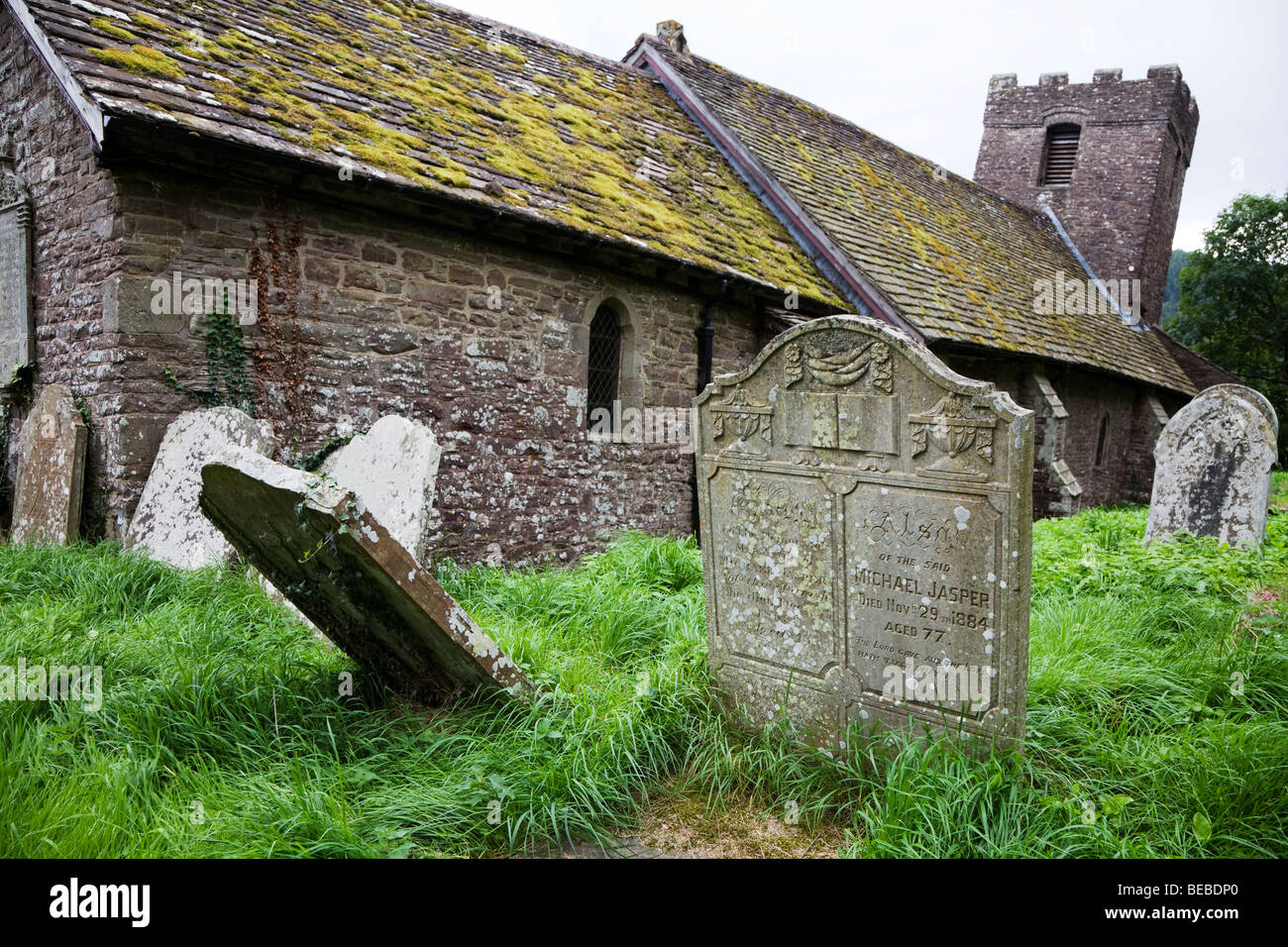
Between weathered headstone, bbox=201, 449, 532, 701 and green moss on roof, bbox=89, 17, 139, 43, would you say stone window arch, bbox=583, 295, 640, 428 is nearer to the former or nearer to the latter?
green moss on roof, bbox=89, 17, 139, 43

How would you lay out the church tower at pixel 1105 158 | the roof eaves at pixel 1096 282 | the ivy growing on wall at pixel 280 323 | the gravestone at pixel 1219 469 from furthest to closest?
1. the roof eaves at pixel 1096 282
2. the church tower at pixel 1105 158
3. the gravestone at pixel 1219 469
4. the ivy growing on wall at pixel 280 323

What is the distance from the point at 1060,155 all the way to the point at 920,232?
11.4 metres

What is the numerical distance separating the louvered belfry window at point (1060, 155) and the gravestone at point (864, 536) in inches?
895

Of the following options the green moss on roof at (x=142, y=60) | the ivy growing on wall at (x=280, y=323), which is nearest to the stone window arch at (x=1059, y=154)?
Answer: the ivy growing on wall at (x=280, y=323)

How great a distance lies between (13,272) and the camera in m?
7.23

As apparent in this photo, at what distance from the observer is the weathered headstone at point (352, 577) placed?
10.9ft

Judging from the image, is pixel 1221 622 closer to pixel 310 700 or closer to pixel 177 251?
pixel 310 700

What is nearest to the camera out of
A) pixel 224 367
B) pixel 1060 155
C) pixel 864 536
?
pixel 864 536

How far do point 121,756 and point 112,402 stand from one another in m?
3.79

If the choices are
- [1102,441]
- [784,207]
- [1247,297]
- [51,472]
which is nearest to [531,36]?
[784,207]

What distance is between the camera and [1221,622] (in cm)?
521

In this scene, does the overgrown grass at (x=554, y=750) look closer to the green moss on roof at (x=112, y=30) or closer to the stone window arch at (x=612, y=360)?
the green moss on roof at (x=112, y=30)

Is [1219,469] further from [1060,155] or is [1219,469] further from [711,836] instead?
[1060,155]

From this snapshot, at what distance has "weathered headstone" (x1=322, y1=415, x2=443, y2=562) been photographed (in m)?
5.16
